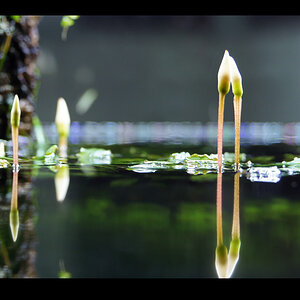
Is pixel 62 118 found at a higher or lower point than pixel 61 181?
higher

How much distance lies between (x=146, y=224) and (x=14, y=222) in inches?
6.5

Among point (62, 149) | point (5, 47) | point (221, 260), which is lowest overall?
point (221, 260)

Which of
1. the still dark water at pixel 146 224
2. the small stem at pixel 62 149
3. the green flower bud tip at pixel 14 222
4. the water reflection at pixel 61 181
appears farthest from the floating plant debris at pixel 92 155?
the green flower bud tip at pixel 14 222

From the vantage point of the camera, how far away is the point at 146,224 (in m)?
0.55

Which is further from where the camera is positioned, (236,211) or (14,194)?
(14,194)

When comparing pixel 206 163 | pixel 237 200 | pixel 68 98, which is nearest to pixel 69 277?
pixel 237 200

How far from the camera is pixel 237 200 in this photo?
2.33 feet

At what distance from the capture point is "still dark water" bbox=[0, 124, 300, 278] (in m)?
0.39

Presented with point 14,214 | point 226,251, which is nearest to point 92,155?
point 14,214

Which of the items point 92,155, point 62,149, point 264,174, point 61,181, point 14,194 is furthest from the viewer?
point 62,149

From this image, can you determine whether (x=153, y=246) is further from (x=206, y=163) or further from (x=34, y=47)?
(x=34, y=47)

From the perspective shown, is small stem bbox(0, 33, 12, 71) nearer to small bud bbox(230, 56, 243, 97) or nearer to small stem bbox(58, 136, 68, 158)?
small stem bbox(58, 136, 68, 158)

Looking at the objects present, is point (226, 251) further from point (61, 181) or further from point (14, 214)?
point (61, 181)

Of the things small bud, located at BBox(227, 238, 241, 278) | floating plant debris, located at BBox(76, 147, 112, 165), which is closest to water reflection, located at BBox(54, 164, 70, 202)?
floating plant debris, located at BBox(76, 147, 112, 165)
